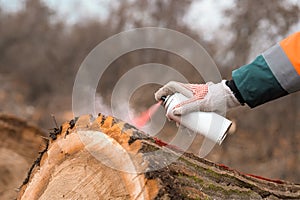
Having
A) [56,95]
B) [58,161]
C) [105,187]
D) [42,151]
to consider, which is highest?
[56,95]

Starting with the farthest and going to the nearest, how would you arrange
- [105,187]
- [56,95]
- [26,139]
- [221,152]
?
1. [56,95]
2. [221,152]
3. [26,139]
4. [105,187]

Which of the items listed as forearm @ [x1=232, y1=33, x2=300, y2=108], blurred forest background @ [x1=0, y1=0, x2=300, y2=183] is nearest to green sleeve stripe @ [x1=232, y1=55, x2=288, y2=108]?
forearm @ [x1=232, y1=33, x2=300, y2=108]

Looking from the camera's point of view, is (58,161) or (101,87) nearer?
(58,161)

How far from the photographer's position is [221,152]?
6387 millimetres

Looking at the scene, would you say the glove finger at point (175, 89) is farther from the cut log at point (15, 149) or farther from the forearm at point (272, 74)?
the cut log at point (15, 149)

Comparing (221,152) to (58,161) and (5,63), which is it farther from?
(58,161)

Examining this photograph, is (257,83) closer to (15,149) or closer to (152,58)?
(15,149)

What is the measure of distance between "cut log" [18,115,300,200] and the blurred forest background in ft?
11.4

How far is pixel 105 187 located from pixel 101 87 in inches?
177

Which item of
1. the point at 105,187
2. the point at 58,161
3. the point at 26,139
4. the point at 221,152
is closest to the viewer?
the point at 105,187

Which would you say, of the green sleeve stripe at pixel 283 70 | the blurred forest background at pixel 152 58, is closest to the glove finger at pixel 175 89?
the green sleeve stripe at pixel 283 70

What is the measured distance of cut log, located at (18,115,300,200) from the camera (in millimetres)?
1946

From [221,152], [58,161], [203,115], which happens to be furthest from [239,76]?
[221,152]

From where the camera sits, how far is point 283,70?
1994 millimetres
